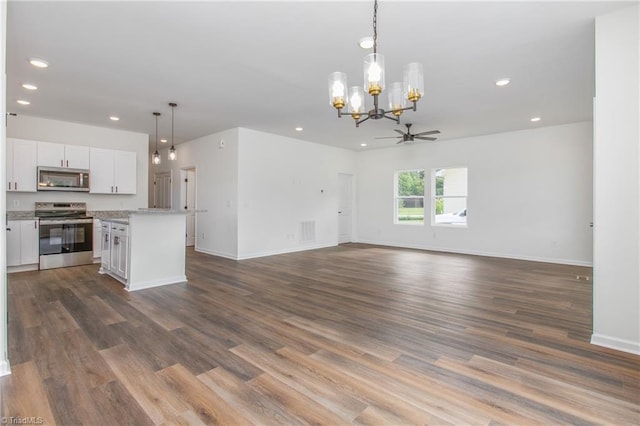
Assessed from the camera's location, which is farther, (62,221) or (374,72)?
(62,221)

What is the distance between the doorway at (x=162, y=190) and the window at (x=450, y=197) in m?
6.82

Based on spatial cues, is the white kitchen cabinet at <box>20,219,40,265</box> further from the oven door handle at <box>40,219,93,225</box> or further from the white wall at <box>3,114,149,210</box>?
the white wall at <box>3,114,149,210</box>

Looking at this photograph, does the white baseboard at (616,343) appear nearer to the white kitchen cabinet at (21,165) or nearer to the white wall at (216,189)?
the white wall at (216,189)

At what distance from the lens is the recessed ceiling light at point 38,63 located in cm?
338

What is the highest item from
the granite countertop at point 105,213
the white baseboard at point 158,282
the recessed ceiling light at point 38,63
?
the recessed ceiling light at point 38,63

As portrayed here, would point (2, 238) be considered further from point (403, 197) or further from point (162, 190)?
point (403, 197)

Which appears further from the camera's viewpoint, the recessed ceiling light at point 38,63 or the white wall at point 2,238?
the recessed ceiling light at point 38,63

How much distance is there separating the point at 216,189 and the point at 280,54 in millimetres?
4228

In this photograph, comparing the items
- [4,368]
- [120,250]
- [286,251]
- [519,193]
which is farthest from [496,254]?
[4,368]

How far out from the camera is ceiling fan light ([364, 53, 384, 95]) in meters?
2.39

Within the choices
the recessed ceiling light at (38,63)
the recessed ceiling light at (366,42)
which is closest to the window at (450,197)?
the recessed ceiling light at (366,42)

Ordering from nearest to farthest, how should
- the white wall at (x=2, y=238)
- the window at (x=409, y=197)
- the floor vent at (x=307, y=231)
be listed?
the white wall at (x=2, y=238) → the floor vent at (x=307, y=231) → the window at (x=409, y=197)

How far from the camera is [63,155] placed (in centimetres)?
564

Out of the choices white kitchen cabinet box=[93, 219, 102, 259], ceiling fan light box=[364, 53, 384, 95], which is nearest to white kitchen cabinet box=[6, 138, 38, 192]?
white kitchen cabinet box=[93, 219, 102, 259]
